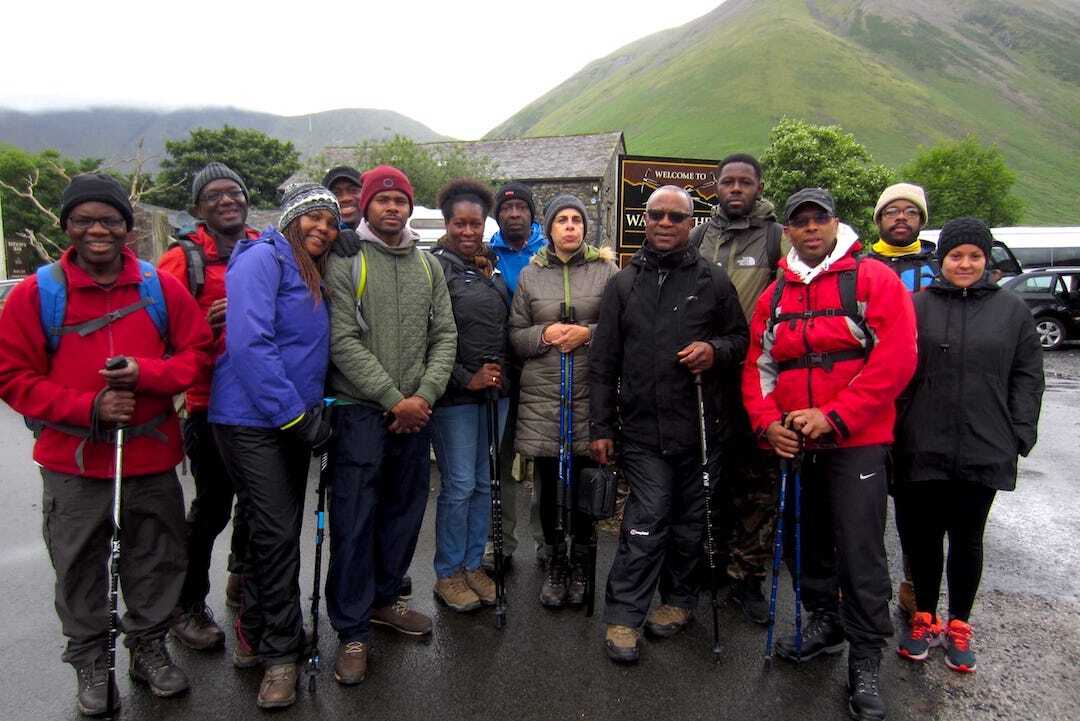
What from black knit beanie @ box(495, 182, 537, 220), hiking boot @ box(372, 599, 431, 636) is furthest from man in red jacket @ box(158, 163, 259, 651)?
black knit beanie @ box(495, 182, 537, 220)

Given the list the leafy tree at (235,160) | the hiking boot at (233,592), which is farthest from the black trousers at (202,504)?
the leafy tree at (235,160)

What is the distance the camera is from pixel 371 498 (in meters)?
3.54

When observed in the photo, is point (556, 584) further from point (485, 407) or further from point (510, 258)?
point (510, 258)

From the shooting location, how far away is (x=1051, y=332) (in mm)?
16734

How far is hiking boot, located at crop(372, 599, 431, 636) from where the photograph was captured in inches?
150

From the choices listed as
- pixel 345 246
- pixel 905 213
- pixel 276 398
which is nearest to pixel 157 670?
pixel 276 398

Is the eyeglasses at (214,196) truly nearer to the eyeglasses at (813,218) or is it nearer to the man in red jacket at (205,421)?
the man in red jacket at (205,421)

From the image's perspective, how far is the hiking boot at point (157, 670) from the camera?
3273 mm

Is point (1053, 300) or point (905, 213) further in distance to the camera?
point (1053, 300)

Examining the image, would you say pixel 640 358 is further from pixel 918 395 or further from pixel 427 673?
pixel 427 673

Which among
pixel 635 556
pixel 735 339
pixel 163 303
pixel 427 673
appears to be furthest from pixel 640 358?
pixel 163 303

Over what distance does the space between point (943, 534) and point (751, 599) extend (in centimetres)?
113

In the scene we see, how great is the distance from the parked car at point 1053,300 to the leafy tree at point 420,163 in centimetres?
2449

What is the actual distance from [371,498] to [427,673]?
0.94 meters
